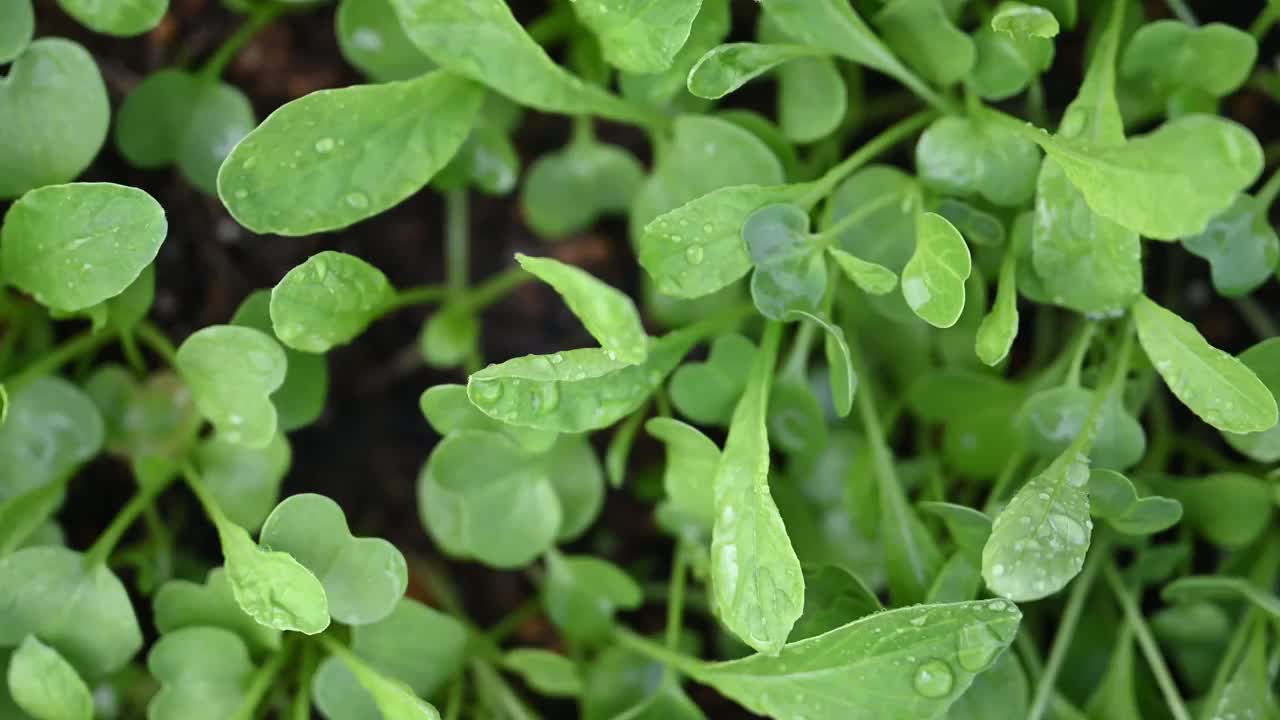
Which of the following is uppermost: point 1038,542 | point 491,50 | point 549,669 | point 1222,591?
point 491,50

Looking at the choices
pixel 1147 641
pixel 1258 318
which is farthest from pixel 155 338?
pixel 1258 318

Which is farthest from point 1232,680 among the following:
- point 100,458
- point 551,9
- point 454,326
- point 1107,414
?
point 100,458

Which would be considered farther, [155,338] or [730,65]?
[155,338]

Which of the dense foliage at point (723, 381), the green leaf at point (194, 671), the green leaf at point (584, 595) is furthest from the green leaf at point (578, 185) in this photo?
the green leaf at point (194, 671)

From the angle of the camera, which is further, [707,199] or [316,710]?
[316,710]

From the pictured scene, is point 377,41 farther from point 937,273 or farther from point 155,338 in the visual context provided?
point 937,273

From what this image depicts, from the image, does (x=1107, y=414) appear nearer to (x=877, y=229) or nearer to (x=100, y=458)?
(x=877, y=229)
